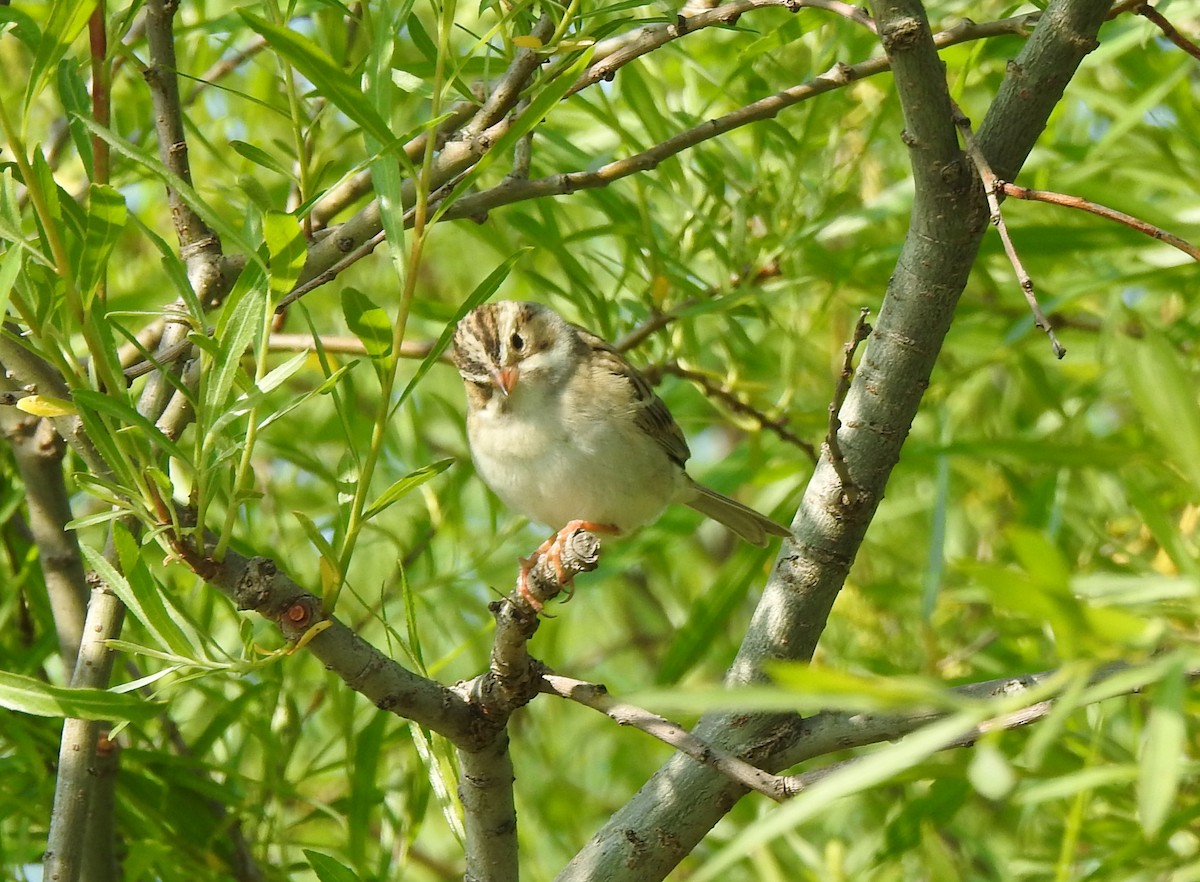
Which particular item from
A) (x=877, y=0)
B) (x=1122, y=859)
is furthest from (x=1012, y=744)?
(x=877, y=0)

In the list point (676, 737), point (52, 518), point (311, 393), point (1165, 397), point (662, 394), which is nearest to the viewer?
point (1165, 397)

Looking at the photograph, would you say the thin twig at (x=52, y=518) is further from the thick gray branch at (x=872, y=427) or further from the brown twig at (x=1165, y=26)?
the brown twig at (x=1165, y=26)

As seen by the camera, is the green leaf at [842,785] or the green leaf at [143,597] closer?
the green leaf at [842,785]

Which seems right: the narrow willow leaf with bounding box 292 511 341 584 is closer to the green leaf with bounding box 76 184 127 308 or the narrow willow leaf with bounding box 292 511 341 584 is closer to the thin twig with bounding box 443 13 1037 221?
the green leaf with bounding box 76 184 127 308

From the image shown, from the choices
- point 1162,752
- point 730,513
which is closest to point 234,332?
point 1162,752

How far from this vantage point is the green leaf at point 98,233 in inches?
64.5

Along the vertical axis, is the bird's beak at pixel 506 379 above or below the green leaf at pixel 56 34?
below


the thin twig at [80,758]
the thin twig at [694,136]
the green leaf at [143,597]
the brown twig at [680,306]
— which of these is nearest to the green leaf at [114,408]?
the green leaf at [143,597]

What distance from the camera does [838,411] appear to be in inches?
79.6

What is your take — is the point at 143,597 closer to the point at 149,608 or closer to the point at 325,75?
the point at 149,608

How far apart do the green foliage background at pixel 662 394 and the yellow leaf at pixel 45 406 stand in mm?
109

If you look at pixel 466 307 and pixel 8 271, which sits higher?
pixel 8 271

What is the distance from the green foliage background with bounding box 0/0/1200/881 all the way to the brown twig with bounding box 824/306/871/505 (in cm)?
21

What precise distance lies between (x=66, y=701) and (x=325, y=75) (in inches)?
32.4
